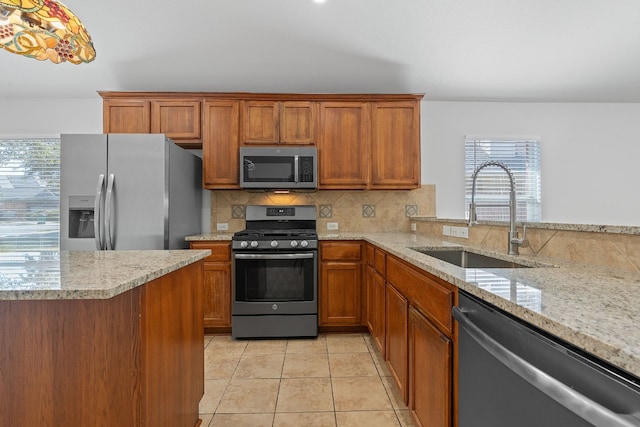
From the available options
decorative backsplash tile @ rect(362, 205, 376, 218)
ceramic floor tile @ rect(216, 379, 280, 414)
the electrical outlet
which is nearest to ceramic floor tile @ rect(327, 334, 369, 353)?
ceramic floor tile @ rect(216, 379, 280, 414)

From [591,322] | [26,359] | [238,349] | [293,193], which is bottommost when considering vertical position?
[238,349]

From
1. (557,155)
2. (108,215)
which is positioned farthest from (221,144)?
(557,155)

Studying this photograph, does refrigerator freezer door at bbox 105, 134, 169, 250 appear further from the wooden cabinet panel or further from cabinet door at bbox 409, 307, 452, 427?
cabinet door at bbox 409, 307, 452, 427

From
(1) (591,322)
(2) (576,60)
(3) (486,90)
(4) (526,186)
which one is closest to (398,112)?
(3) (486,90)

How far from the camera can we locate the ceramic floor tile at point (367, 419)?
5.58 ft

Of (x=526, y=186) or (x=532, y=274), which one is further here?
(x=526, y=186)

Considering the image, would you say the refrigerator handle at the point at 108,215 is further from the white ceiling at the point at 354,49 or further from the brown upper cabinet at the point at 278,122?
the brown upper cabinet at the point at 278,122

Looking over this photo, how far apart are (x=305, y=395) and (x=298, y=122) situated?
2.39 metres

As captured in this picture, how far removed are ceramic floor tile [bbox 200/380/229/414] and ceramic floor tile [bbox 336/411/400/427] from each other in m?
0.73

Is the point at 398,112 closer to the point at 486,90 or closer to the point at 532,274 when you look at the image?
the point at 486,90

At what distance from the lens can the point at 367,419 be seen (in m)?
1.74

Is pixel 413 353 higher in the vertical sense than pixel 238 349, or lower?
higher

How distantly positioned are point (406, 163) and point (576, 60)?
1.63m

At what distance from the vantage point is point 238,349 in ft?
8.77
